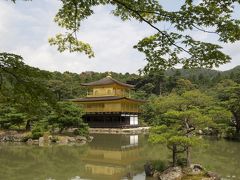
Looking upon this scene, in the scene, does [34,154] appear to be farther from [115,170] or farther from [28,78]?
[28,78]

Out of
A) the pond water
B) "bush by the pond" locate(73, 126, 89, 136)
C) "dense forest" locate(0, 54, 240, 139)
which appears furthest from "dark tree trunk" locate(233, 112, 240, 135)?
"bush by the pond" locate(73, 126, 89, 136)

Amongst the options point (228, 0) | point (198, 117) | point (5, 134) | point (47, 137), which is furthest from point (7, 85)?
point (5, 134)

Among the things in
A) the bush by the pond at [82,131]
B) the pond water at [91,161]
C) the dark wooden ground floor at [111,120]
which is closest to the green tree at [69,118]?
the bush by the pond at [82,131]

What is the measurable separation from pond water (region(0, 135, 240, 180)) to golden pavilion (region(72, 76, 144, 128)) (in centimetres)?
1270

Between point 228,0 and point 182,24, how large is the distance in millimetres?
512

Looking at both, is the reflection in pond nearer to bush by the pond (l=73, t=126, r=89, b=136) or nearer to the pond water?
the pond water

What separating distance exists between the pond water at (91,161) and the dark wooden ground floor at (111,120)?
12.0m

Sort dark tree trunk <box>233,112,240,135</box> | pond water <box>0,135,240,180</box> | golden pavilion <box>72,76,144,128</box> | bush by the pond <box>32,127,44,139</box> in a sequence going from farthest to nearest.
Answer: golden pavilion <box>72,76,144,128</box> < dark tree trunk <box>233,112,240,135</box> < bush by the pond <box>32,127,44,139</box> < pond water <box>0,135,240,180</box>

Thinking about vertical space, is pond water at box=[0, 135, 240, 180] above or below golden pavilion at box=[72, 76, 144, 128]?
below

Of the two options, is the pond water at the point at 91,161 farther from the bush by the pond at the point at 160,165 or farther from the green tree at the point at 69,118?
the green tree at the point at 69,118

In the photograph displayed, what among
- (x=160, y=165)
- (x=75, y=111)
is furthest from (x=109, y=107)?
(x=160, y=165)

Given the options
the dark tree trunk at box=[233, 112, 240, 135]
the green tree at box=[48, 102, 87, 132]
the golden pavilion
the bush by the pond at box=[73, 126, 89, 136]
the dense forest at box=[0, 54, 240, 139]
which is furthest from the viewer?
the golden pavilion

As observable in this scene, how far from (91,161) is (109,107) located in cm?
1858

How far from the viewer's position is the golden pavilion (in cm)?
3183
